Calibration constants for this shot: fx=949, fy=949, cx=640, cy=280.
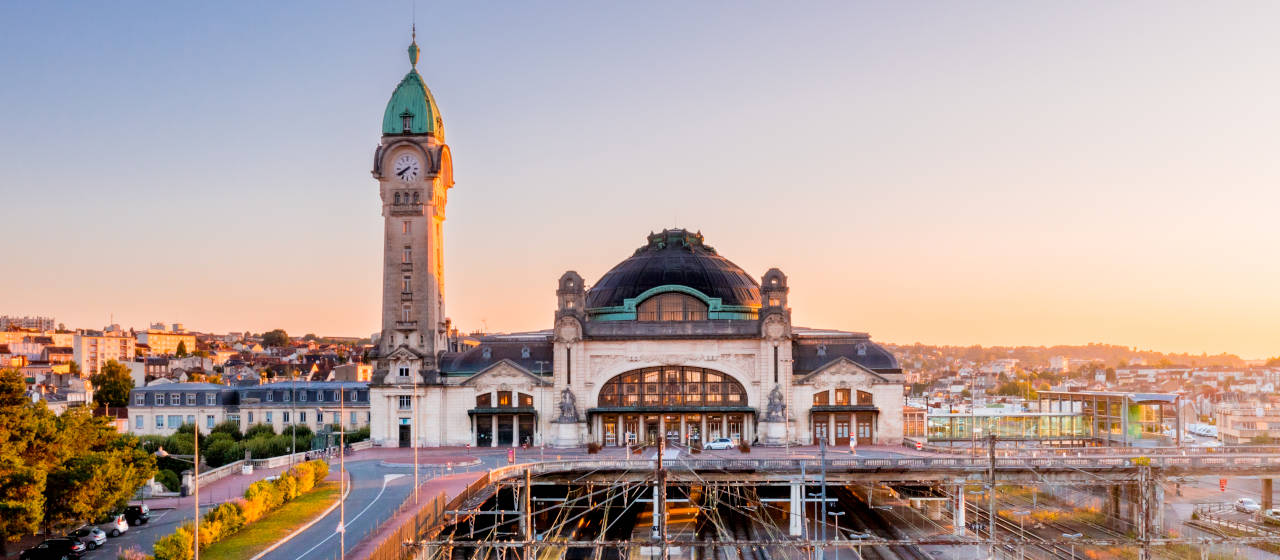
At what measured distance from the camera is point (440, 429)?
78.9 metres

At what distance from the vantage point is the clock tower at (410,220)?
83.8 meters

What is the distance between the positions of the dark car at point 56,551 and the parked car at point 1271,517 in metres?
69.4

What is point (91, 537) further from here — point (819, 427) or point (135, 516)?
point (819, 427)

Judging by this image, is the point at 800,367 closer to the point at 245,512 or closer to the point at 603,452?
the point at 603,452

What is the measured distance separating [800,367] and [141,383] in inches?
3785

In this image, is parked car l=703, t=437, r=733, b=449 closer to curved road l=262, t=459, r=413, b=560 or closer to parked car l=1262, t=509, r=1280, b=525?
curved road l=262, t=459, r=413, b=560

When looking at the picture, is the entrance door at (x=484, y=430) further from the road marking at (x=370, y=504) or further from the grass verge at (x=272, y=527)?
the grass verge at (x=272, y=527)

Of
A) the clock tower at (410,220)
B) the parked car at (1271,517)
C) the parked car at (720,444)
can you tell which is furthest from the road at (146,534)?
the parked car at (1271,517)

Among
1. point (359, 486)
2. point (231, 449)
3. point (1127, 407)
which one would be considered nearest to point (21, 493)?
point (359, 486)

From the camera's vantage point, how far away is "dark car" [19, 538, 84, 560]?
4269cm

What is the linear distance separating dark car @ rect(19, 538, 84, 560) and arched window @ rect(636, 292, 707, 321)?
1856 inches

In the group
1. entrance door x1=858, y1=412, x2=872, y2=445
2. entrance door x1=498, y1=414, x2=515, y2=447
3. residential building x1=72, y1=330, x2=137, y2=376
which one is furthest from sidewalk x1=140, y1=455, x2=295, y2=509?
residential building x1=72, y1=330, x2=137, y2=376

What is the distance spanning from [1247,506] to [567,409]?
5110 centimetres

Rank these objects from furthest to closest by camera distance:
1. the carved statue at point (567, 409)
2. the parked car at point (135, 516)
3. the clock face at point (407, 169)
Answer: the clock face at point (407, 169), the carved statue at point (567, 409), the parked car at point (135, 516)
